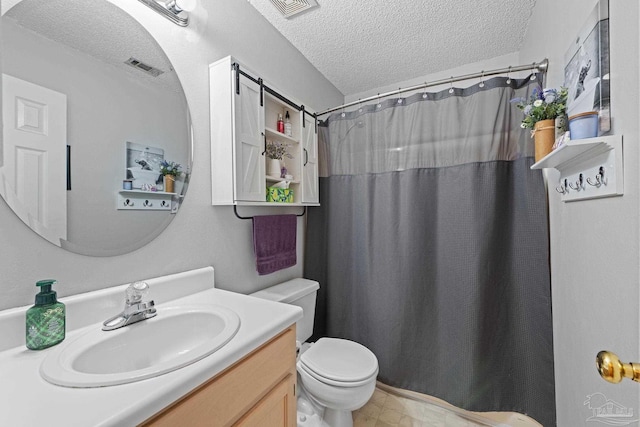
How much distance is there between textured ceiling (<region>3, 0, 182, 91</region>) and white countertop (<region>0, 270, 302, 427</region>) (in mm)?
919

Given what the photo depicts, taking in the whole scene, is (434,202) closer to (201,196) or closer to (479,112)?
(479,112)

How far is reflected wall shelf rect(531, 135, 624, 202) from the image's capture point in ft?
2.30

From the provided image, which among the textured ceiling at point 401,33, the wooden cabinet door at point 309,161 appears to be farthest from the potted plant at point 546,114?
the wooden cabinet door at point 309,161

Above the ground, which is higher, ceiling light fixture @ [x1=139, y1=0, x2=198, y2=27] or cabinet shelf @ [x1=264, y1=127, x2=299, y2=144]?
ceiling light fixture @ [x1=139, y1=0, x2=198, y2=27]

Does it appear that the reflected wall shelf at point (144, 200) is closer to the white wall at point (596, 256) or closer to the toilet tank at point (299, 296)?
the toilet tank at point (299, 296)

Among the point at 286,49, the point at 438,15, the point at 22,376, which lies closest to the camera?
the point at 22,376

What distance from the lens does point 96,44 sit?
0.88m

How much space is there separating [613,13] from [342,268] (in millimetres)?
1650

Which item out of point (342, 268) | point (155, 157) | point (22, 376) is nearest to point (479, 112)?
point (342, 268)

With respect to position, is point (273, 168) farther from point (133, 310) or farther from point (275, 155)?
point (133, 310)

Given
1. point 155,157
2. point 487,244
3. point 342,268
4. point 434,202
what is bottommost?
point 342,268

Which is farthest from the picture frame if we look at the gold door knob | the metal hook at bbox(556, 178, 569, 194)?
the gold door knob

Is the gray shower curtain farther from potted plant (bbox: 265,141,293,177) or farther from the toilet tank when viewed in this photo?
potted plant (bbox: 265,141,293,177)

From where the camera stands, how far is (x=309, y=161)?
5.77ft
